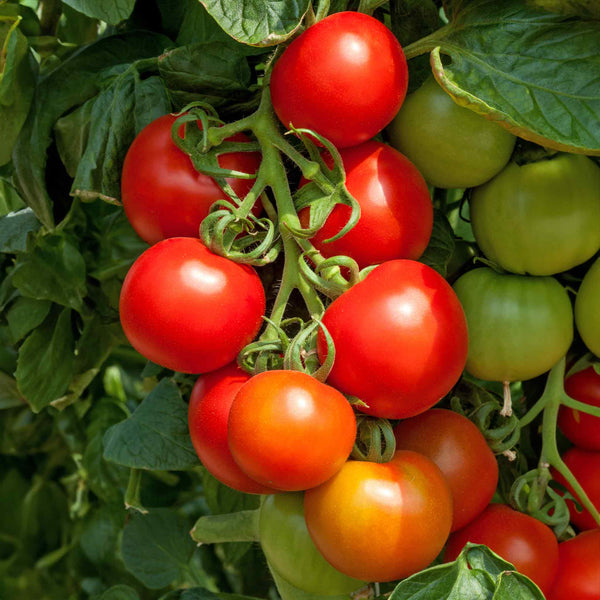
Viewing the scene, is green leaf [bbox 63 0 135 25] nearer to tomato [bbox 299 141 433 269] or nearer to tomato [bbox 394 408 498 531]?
tomato [bbox 299 141 433 269]

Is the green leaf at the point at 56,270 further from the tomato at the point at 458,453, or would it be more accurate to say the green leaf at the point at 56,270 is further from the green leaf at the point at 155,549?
the tomato at the point at 458,453

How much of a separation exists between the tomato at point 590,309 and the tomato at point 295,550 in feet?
0.90

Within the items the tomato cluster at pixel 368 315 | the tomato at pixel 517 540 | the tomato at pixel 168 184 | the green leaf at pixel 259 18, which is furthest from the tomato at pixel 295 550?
the green leaf at pixel 259 18

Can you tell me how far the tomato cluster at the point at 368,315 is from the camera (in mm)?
540

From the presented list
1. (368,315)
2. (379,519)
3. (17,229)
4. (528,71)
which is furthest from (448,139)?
(17,229)

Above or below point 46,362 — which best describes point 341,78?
above

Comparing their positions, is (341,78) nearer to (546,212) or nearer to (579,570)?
(546,212)

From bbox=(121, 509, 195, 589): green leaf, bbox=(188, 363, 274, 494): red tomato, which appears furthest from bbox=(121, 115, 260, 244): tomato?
bbox=(121, 509, 195, 589): green leaf

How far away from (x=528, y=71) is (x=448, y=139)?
0.25 feet

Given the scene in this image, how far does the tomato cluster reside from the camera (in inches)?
21.3

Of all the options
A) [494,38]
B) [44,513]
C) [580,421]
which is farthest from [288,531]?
[44,513]

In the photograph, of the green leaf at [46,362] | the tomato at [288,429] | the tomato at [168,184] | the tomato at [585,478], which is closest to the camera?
the tomato at [288,429]

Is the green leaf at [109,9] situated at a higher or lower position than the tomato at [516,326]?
higher

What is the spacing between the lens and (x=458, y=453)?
0.63 metres
